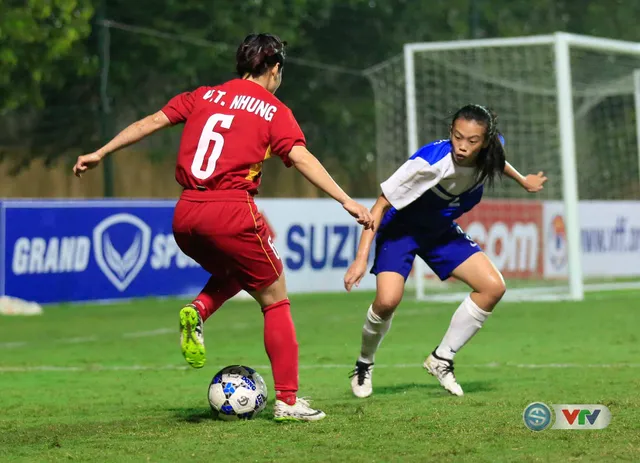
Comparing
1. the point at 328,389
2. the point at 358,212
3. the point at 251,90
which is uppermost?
the point at 251,90

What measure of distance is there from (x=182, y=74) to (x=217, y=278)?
19806 mm

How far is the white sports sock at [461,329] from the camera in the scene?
27.9 ft

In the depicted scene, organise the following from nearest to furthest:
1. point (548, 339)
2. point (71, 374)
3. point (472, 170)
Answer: point (472, 170)
point (71, 374)
point (548, 339)

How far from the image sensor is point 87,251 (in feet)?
60.6

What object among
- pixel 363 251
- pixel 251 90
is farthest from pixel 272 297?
pixel 251 90

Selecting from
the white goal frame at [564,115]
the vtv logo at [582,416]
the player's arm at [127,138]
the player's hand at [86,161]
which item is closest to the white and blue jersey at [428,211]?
the player's arm at [127,138]

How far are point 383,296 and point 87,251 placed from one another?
34.9 feet

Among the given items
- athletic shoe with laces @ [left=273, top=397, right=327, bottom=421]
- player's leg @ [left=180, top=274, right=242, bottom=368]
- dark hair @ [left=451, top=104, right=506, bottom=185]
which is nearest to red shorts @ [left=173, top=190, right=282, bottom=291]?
player's leg @ [left=180, top=274, right=242, bottom=368]

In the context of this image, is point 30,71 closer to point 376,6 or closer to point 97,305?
point 97,305

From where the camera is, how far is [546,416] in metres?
6.20

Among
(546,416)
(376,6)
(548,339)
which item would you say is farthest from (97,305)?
(376,6)

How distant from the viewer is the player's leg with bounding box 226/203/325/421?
22.9 ft

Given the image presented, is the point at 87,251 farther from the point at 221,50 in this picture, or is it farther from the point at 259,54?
the point at 259,54

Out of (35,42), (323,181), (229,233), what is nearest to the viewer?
(323,181)
